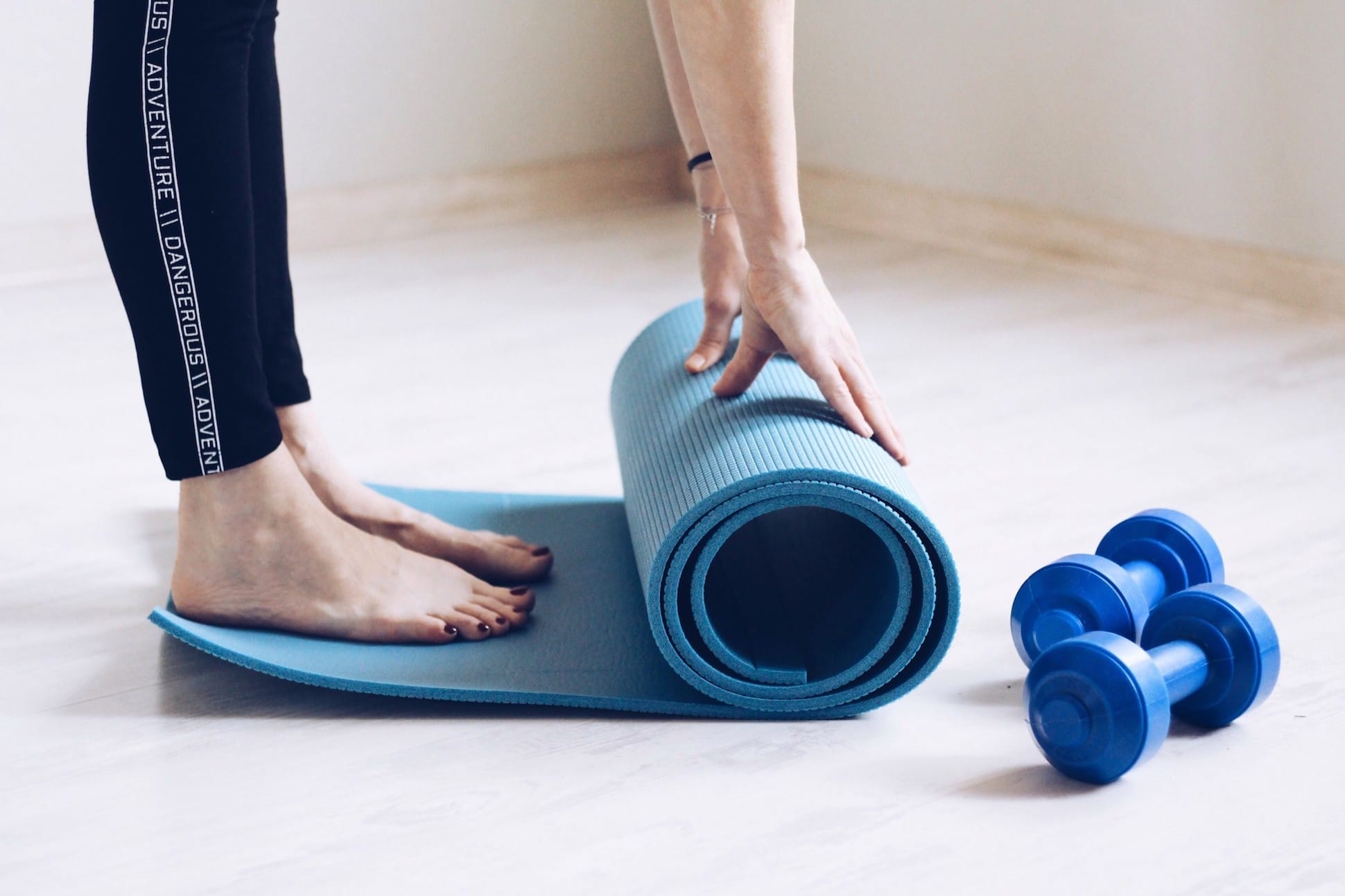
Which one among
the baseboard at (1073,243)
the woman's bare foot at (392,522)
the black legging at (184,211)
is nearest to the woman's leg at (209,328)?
the black legging at (184,211)

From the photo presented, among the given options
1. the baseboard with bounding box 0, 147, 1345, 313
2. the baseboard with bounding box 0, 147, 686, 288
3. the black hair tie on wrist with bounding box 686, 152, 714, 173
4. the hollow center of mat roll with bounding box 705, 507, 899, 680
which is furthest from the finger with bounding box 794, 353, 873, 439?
the baseboard with bounding box 0, 147, 686, 288

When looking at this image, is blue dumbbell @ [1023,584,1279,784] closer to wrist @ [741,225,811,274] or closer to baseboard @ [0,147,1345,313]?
wrist @ [741,225,811,274]

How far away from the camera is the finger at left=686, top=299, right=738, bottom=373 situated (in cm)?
146

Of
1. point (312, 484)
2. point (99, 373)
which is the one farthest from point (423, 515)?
point (99, 373)

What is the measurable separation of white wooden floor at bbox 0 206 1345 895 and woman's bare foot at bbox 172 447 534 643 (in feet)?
0.22

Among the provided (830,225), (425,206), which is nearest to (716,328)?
(830,225)

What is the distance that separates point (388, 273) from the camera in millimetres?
3184

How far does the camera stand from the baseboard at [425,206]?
10.5ft

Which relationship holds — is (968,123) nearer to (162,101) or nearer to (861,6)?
(861,6)

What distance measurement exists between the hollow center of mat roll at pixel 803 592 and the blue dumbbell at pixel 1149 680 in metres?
0.18

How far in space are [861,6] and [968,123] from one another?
0.45 m

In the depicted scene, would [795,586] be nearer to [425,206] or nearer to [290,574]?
[290,574]

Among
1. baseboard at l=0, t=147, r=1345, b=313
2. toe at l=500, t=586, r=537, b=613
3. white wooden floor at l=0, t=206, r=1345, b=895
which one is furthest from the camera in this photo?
baseboard at l=0, t=147, r=1345, b=313

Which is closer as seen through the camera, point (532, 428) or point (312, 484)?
point (312, 484)
